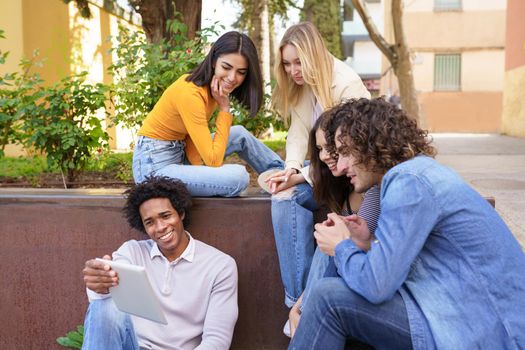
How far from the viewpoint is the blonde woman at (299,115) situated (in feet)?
10.2

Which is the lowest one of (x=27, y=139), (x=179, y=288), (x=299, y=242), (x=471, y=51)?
(x=179, y=288)

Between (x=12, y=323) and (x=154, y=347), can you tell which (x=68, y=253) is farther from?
(x=154, y=347)

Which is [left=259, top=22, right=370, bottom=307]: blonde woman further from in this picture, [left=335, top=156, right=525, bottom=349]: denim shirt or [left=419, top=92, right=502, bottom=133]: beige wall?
[left=419, top=92, right=502, bottom=133]: beige wall

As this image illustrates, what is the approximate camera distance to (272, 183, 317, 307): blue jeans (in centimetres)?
310

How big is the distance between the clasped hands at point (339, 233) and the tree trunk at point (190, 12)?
3763 millimetres

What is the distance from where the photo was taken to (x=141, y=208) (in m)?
3.15

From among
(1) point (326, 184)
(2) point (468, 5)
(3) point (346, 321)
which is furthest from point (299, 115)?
Result: (2) point (468, 5)

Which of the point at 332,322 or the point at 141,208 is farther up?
the point at 141,208

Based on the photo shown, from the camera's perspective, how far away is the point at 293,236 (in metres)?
3.11

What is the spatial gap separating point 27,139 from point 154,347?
2380 mm

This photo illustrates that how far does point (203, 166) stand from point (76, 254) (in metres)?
0.90

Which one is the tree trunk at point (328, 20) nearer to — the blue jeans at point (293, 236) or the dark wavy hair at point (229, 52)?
the dark wavy hair at point (229, 52)

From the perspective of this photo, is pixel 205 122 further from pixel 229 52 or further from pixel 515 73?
pixel 515 73

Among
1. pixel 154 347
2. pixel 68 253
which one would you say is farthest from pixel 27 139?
pixel 154 347
